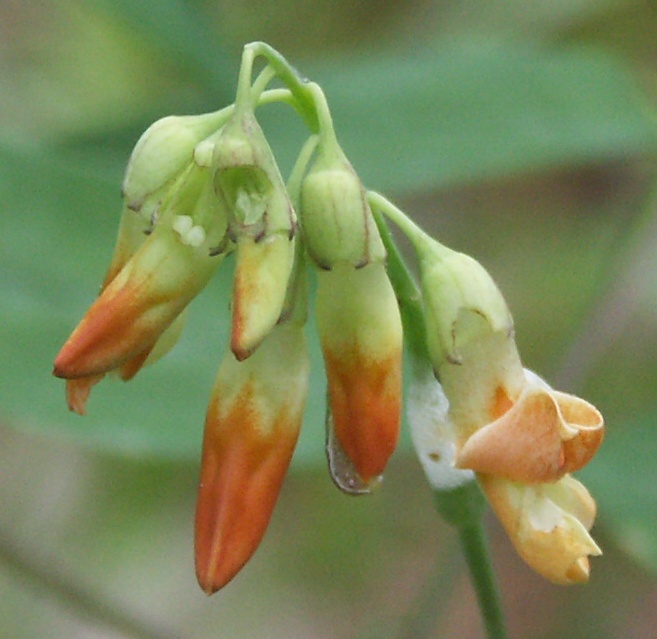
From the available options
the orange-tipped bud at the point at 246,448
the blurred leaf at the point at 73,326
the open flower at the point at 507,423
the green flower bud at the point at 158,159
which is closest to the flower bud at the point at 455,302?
the open flower at the point at 507,423

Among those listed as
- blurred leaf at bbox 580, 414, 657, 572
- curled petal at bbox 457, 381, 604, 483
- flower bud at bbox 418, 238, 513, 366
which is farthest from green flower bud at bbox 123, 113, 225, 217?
blurred leaf at bbox 580, 414, 657, 572

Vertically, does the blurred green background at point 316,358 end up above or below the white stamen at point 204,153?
below

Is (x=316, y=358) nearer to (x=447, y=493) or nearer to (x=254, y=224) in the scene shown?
(x=447, y=493)

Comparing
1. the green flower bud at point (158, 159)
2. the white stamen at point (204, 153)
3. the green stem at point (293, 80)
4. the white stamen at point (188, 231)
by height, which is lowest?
the white stamen at point (188, 231)

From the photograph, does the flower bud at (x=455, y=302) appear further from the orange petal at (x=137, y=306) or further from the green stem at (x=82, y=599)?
the green stem at (x=82, y=599)

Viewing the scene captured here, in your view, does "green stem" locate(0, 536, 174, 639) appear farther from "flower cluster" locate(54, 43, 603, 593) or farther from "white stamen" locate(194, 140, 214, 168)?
"white stamen" locate(194, 140, 214, 168)

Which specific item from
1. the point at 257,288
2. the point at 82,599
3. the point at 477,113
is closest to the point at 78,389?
the point at 257,288
